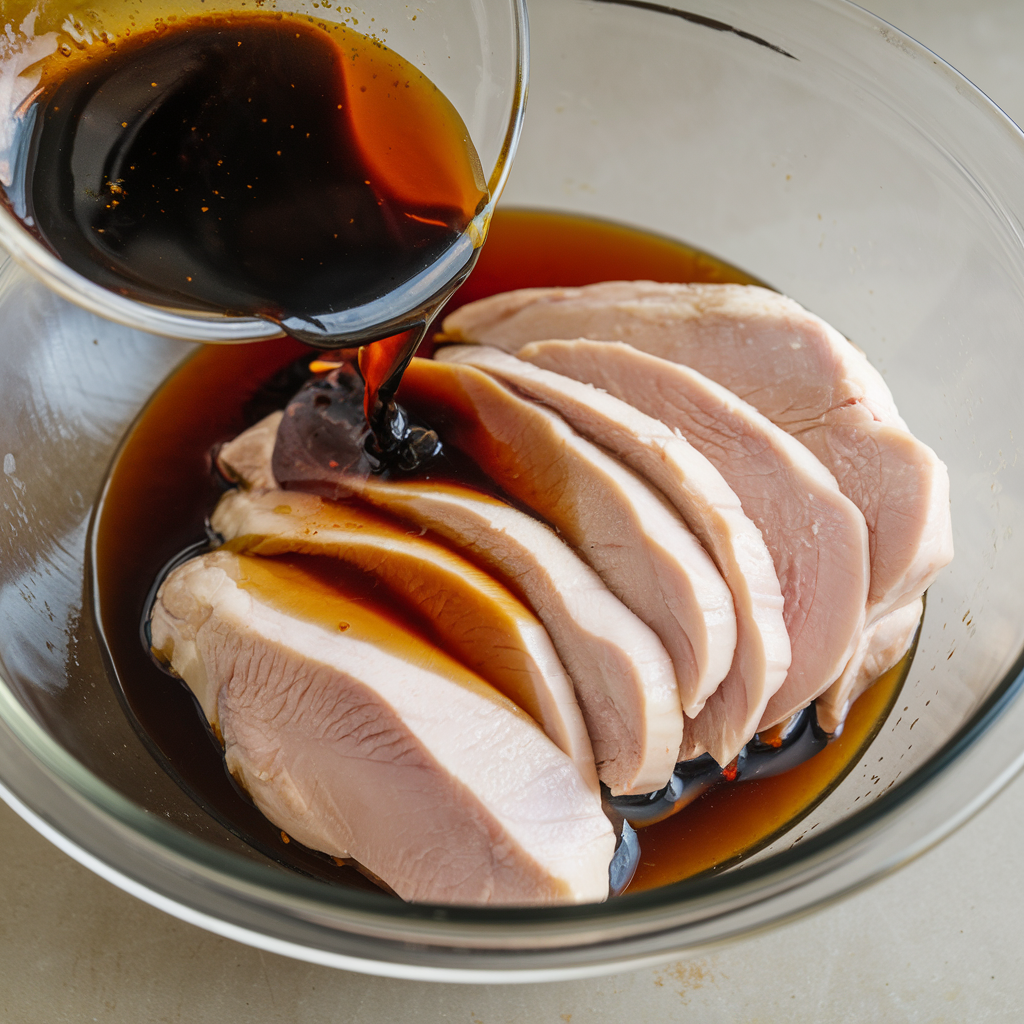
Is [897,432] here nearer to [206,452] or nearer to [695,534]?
[695,534]

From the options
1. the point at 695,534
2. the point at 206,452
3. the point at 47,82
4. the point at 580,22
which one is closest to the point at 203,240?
the point at 47,82

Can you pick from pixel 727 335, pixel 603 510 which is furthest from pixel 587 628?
pixel 727 335

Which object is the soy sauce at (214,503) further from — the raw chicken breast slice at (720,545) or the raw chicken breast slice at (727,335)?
the raw chicken breast slice at (727,335)

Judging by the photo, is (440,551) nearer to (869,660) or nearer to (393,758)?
(393,758)

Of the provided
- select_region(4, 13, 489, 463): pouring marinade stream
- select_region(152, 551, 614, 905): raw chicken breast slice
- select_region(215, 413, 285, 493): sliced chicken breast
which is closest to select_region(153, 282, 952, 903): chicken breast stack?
select_region(152, 551, 614, 905): raw chicken breast slice

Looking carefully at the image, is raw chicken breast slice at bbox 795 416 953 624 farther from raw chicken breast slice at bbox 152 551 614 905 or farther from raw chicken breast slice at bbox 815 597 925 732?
raw chicken breast slice at bbox 152 551 614 905

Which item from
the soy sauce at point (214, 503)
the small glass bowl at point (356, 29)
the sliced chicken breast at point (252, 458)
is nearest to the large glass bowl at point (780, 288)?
the soy sauce at point (214, 503)
